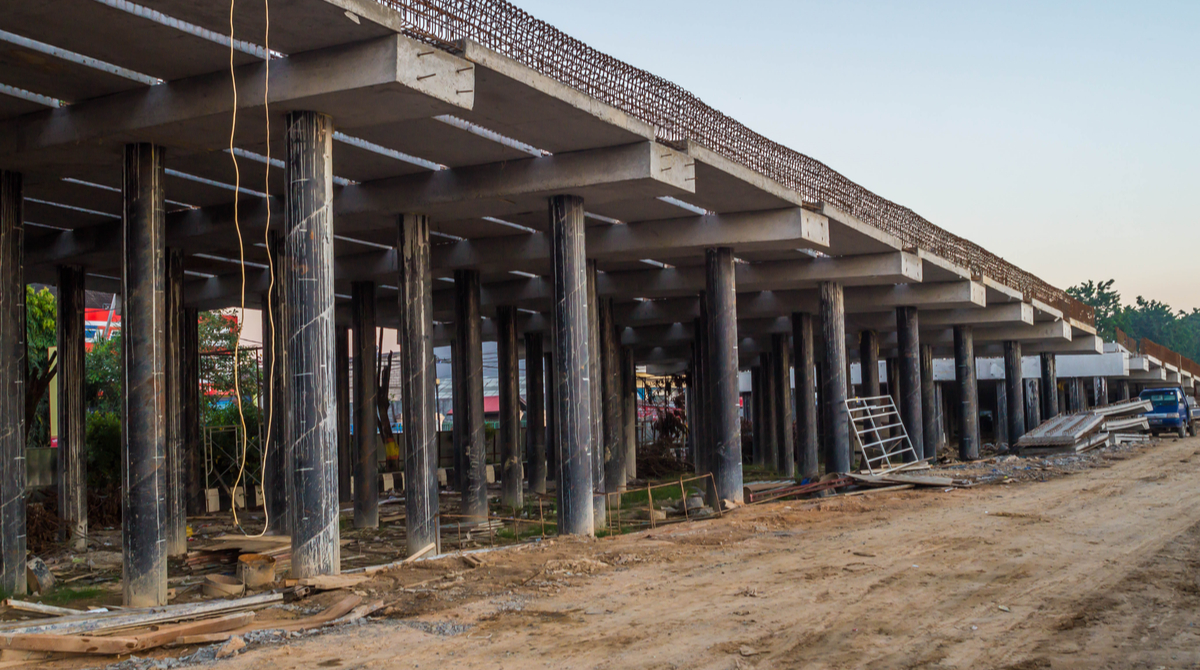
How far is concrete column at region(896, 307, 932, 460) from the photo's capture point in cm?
3081

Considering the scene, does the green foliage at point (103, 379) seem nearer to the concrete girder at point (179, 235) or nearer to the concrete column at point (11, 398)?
the concrete girder at point (179, 235)

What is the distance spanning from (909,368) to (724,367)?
1292 centimetres

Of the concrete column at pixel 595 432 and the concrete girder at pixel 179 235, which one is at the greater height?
the concrete girder at pixel 179 235

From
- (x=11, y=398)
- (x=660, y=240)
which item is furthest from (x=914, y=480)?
(x=11, y=398)

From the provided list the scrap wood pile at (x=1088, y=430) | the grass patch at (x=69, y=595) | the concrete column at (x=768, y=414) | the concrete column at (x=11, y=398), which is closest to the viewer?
the grass patch at (x=69, y=595)

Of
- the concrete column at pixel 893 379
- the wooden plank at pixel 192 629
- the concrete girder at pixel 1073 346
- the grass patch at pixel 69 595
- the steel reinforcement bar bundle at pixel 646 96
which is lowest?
the grass patch at pixel 69 595

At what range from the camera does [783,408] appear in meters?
36.3

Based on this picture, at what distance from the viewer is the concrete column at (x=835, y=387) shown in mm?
25047

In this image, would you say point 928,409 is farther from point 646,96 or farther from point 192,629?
point 192,629

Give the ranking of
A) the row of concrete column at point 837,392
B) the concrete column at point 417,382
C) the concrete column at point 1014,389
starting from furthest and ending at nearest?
1. the concrete column at point 1014,389
2. the row of concrete column at point 837,392
3. the concrete column at point 417,382

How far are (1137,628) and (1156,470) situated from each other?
18.6 m

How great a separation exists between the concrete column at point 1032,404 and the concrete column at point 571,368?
4609 cm

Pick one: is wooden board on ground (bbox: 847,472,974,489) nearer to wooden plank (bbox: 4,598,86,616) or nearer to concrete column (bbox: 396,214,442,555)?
concrete column (bbox: 396,214,442,555)

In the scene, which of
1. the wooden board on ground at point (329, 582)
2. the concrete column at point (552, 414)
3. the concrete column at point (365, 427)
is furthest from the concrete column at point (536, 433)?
the wooden board on ground at point (329, 582)
